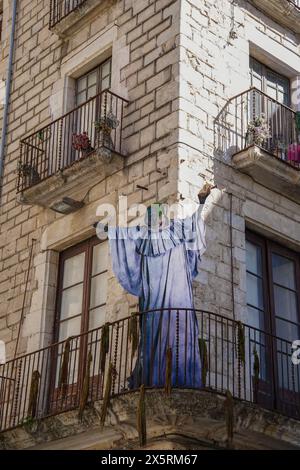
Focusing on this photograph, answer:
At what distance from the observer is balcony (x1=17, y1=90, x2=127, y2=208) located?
12055mm

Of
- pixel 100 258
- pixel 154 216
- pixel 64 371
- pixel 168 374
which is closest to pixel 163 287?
pixel 154 216

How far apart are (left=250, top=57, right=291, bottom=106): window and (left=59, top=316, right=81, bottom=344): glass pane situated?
13.8 feet

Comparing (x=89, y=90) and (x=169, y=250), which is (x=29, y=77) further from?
(x=169, y=250)

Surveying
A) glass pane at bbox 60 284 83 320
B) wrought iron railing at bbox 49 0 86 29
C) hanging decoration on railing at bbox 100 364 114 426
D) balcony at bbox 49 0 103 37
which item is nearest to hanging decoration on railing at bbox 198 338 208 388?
hanging decoration on railing at bbox 100 364 114 426

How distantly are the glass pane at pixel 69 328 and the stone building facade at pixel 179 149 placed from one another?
0.19 meters

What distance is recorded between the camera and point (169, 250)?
417 inches

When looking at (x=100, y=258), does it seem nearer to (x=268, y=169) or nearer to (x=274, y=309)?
(x=274, y=309)

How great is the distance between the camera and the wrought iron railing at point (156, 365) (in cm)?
998

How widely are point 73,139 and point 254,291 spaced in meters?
3.27

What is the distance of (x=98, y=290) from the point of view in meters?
12.0

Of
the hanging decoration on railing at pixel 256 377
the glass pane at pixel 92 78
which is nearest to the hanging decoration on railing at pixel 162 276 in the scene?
the hanging decoration on railing at pixel 256 377

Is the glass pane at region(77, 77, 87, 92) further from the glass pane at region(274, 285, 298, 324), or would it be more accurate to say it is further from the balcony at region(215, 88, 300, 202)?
the glass pane at region(274, 285, 298, 324)
